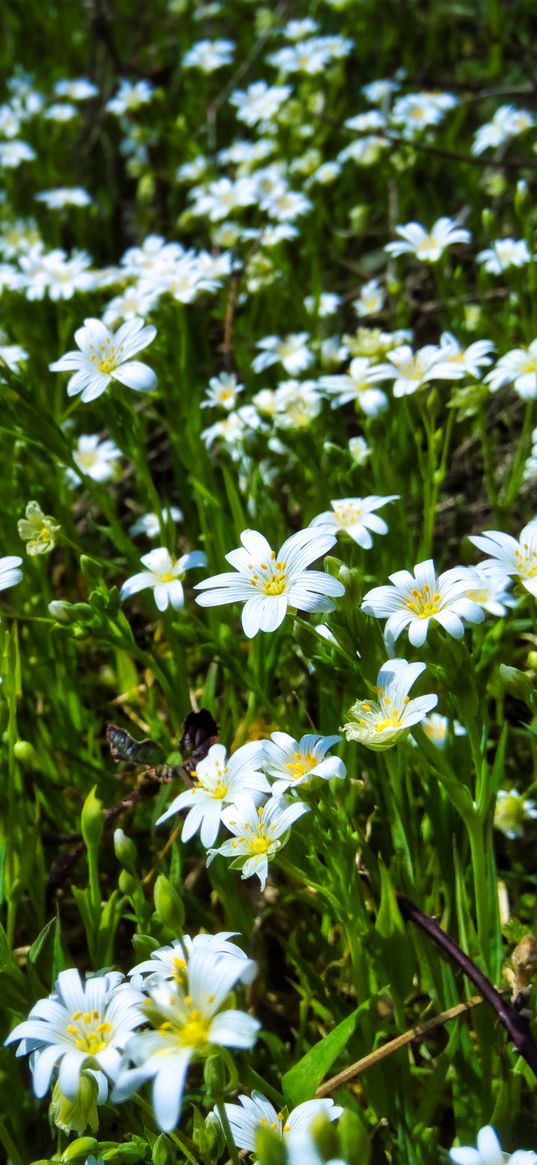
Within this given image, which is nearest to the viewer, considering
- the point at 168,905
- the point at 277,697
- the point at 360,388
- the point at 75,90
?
the point at 168,905

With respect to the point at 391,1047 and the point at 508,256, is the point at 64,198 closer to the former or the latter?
the point at 508,256

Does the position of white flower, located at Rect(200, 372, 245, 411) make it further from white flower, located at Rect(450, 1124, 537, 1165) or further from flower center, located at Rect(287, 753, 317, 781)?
white flower, located at Rect(450, 1124, 537, 1165)

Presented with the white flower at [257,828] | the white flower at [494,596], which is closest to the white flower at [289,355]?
the white flower at [494,596]

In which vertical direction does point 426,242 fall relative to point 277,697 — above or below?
above

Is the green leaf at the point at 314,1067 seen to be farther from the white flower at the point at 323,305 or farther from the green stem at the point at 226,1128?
the white flower at the point at 323,305

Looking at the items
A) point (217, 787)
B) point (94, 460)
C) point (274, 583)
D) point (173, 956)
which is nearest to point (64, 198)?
point (94, 460)

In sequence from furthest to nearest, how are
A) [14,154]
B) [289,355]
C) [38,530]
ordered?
[14,154]
[289,355]
[38,530]

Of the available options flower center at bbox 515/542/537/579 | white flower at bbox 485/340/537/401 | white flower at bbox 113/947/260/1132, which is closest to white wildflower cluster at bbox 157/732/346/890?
white flower at bbox 113/947/260/1132
